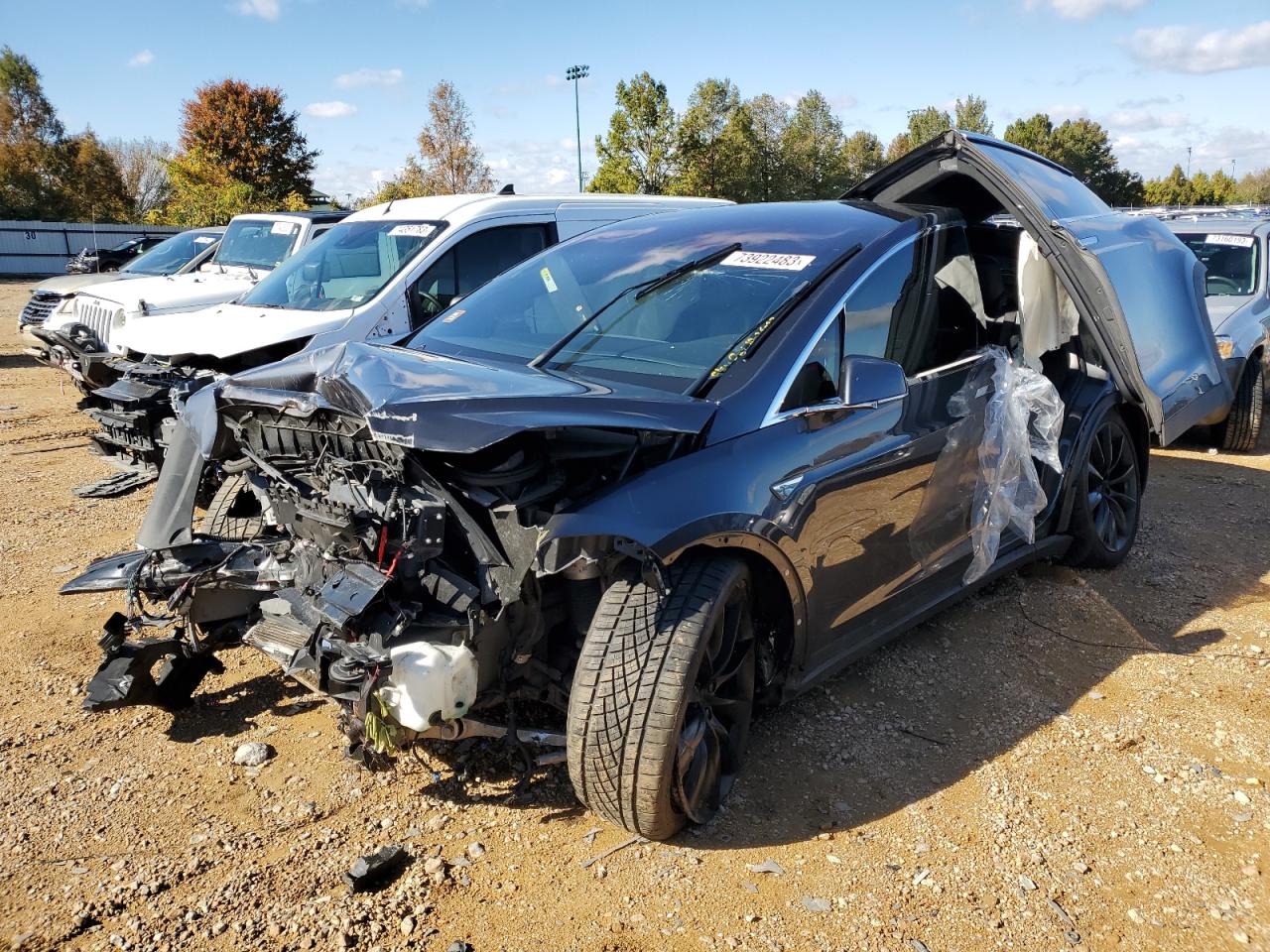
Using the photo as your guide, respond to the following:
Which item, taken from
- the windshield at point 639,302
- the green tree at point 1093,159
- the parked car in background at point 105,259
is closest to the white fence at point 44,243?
the parked car in background at point 105,259

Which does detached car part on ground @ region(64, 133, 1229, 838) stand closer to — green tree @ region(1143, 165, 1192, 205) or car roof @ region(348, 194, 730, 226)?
car roof @ region(348, 194, 730, 226)

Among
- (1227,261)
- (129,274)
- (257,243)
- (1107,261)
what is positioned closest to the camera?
(1107,261)

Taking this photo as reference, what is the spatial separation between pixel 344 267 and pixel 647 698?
579 cm

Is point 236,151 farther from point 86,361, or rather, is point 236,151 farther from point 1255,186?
point 1255,186

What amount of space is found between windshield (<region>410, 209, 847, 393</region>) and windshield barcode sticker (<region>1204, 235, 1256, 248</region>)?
7.16m

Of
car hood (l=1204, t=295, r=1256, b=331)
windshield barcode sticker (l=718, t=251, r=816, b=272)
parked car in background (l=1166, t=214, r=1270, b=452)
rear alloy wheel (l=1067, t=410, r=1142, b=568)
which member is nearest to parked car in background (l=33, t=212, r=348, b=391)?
windshield barcode sticker (l=718, t=251, r=816, b=272)

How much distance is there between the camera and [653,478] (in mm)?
2816

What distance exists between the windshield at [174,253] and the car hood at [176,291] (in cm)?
287

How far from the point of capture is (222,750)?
11.5 feet

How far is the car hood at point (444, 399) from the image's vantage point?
2.65m

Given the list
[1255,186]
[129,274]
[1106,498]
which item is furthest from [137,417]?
[1255,186]

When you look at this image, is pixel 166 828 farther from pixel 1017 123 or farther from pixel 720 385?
pixel 1017 123

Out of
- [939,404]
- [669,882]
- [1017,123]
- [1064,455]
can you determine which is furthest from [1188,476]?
[1017,123]

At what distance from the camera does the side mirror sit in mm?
3168
